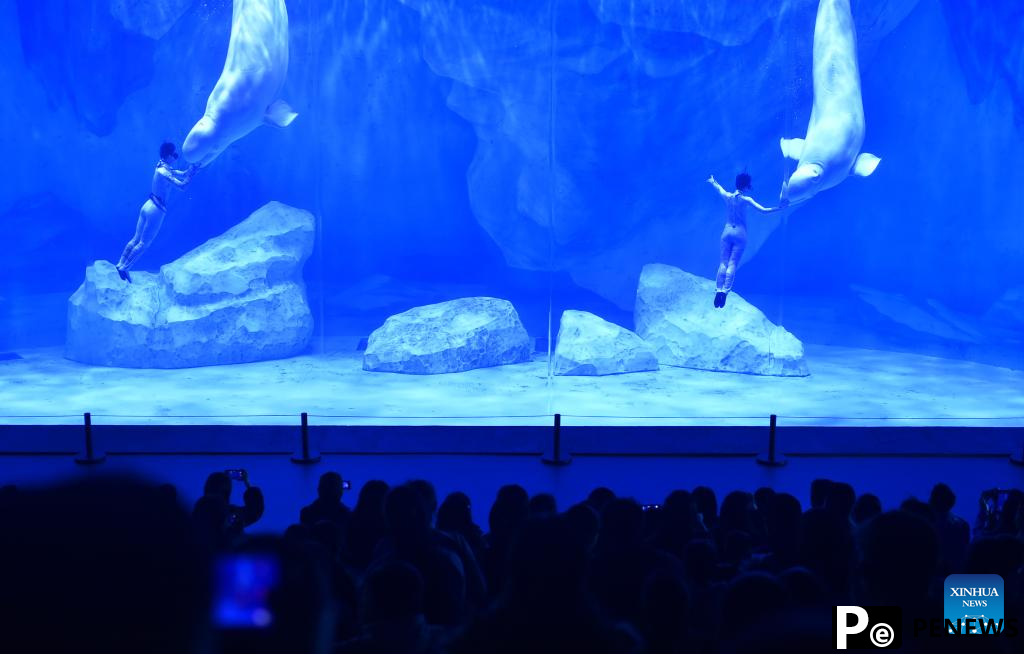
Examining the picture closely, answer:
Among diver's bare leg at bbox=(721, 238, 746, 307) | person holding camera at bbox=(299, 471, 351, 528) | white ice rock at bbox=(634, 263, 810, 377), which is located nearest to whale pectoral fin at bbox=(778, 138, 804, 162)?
diver's bare leg at bbox=(721, 238, 746, 307)

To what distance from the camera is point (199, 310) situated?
1288cm

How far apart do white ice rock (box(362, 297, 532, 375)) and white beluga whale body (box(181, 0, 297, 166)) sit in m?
3.36

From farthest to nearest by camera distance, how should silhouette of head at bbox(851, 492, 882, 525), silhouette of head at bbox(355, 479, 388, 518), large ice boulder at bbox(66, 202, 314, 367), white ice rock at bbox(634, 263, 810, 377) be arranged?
1. large ice boulder at bbox(66, 202, 314, 367)
2. white ice rock at bbox(634, 263, 810, 377)
3. silhouette of head at bbox(851, 492, 882, 525)
4. silhouette of head at bbox(355, 479, 388, 518)

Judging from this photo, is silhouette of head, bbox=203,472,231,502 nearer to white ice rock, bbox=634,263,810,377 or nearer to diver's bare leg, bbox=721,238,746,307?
diver's bare leg, bbox=721,238,746,307

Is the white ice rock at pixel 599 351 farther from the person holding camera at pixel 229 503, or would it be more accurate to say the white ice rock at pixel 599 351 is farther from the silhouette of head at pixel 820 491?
the person holding camera at pixel 229 503

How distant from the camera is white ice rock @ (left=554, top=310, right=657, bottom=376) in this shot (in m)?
12.4

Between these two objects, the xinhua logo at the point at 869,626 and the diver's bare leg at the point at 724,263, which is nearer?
the xinhua logo at the point at 869,626

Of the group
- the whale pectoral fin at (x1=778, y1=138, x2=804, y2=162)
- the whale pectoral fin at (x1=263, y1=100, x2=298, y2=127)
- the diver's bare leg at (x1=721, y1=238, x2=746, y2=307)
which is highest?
the whale pectoral fin at (x1=263, y1=100, x2=298, y2=127)

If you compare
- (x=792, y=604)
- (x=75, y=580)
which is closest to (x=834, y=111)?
(x=792, y=604)

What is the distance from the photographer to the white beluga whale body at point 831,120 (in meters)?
10.5

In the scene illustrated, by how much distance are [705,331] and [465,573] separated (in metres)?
10.3

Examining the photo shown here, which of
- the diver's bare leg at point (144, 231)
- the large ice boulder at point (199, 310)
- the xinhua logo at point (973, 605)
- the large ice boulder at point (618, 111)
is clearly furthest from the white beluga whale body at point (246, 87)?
the xinhua logo at point (973, 605)

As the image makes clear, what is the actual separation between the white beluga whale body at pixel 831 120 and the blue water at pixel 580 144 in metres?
1.78

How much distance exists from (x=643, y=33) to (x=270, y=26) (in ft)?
22.9
